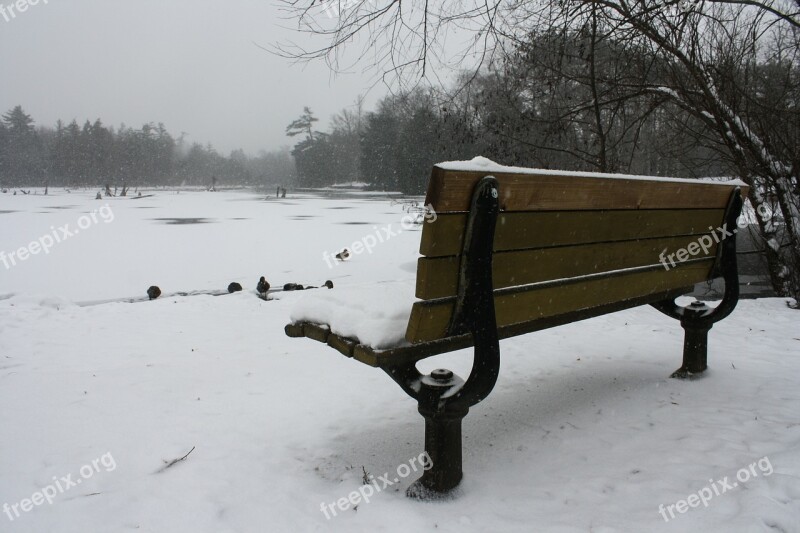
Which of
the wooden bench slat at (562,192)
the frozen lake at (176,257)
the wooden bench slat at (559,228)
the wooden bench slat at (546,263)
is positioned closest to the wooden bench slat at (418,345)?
the wooden bench slat at (546,263)

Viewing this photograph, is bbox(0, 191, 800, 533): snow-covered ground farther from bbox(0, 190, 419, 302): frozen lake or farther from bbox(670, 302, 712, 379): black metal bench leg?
bbox(0, 190, 419, 302): frozen lake

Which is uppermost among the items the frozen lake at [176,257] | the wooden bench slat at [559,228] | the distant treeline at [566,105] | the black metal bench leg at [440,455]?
the distant treeline at [566,105]

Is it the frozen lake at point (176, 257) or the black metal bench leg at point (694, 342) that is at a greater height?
the black metal bench leg at point (694, 342)

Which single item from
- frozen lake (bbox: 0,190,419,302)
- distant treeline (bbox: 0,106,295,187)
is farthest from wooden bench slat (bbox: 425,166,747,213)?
distant treeline (bbox: 0,106,295,187)

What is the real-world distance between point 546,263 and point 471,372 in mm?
575

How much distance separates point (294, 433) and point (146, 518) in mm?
897

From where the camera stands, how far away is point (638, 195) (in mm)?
2514

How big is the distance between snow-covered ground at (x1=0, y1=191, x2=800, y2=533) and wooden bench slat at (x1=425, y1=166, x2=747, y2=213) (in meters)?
1.13

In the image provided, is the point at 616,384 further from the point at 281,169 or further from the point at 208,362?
the point at 281,169

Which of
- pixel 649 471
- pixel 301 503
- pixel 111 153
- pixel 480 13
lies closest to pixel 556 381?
pixel 649 471

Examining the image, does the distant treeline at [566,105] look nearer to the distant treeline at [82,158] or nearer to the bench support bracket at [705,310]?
the bench support bracket at [705,310]

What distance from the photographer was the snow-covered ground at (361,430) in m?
2.10

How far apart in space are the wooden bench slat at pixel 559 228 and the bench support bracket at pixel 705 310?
45 cm

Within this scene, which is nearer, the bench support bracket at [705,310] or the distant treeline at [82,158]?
the bench support bracket at [705,310]
